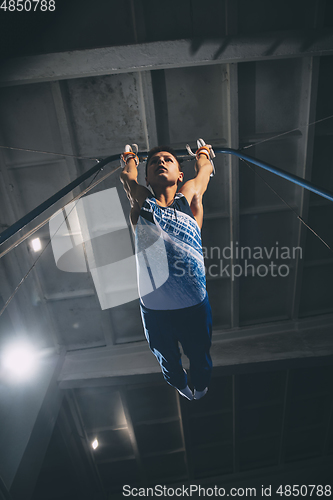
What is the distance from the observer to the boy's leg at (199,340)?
280 cm

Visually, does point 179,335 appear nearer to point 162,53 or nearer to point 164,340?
point 164,340

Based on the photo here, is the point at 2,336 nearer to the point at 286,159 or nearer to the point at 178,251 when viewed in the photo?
the point at 178,251

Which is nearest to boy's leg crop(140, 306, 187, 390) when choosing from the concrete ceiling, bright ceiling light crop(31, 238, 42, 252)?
the concrete ceiling

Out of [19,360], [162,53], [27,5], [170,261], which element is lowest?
[170,261]

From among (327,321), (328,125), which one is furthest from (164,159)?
(327,321)

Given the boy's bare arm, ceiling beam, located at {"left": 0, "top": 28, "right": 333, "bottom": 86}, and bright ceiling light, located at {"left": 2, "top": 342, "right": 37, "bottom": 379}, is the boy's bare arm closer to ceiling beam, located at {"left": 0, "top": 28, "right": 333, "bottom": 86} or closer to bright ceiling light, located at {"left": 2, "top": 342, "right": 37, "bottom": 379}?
ceiling beam, located at {"left": 0, "top": 28, "right": 333, "bottom": 86}

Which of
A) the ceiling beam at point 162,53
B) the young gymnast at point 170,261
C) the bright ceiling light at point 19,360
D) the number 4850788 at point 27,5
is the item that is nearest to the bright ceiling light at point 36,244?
the bright ceiling light at point 19,360

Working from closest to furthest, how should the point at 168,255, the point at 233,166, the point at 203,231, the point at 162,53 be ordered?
the point at 168,255
the point at 162,53
the point at 233,166
the point at 203,231

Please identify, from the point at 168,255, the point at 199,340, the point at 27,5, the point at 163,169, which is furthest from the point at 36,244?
the point at 199,340

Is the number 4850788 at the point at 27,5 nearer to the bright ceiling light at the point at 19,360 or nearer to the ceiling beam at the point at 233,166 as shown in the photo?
the ceiling beam at the point at 233,166

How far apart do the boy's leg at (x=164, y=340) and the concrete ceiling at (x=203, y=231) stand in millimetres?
3187

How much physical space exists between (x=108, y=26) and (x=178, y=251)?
448 cm

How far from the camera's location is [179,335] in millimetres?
2922

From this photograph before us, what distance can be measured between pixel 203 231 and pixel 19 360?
5362 millimetres
